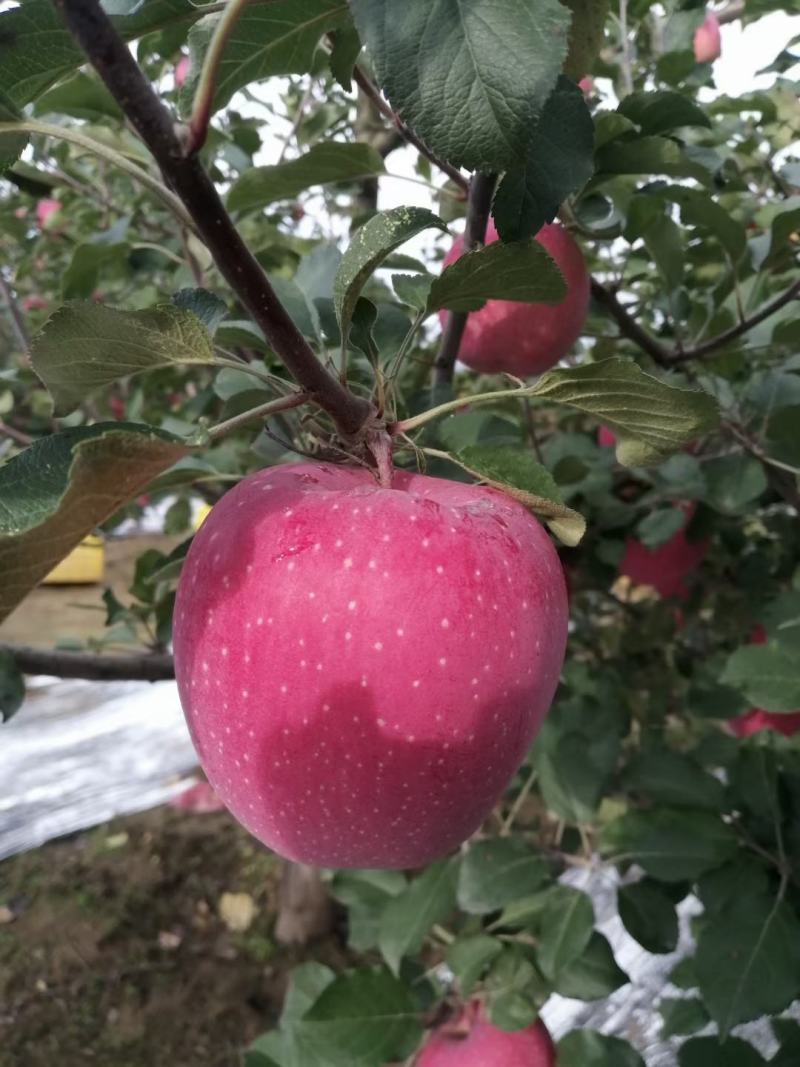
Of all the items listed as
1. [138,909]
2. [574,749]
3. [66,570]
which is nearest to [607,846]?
[574,749]

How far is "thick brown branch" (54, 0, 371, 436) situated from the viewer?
252 mm

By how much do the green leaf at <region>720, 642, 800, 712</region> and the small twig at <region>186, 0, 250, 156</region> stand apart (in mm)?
618

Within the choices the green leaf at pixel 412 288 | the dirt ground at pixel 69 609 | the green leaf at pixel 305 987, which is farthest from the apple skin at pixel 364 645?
the dirt ground at pixel 69 609

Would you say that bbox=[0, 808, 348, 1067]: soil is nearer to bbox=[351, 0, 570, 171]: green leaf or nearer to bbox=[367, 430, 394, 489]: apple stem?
bbox=[367, 430, 394, 489]: apple stem

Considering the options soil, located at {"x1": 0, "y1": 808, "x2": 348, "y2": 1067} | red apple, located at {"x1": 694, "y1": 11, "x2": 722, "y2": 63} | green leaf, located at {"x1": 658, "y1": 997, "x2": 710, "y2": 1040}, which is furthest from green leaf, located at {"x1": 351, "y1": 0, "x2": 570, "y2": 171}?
soil, located at {"x1": 0, "y1": 808, "x2": 348, "y2": 1067}

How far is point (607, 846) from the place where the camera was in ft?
2.83

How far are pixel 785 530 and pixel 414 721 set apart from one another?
109cm

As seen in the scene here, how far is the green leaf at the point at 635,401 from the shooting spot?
401 millimetres

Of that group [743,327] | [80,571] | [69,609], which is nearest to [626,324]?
[743,327]

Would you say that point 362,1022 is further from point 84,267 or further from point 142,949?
point 142,949

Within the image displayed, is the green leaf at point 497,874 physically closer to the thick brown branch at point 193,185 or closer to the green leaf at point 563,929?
the green leaf at point 563,929

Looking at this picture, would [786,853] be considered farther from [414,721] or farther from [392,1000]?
[414,721]

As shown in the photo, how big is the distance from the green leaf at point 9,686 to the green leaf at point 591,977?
1.89 feet

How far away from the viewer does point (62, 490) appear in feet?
1.09
